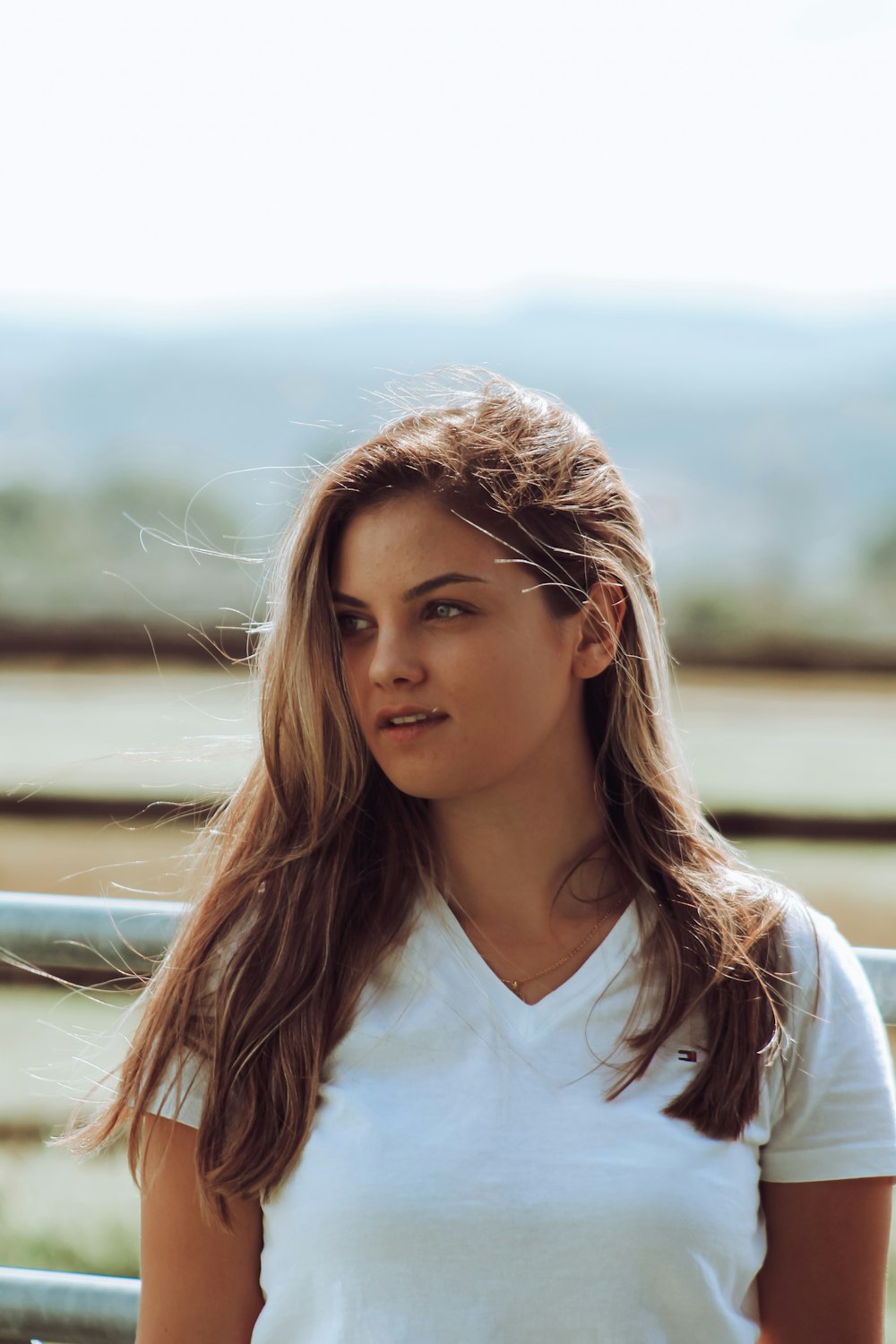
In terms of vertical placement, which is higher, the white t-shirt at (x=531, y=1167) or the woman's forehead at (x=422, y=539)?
the woman's forehead at (x=422, y=539)

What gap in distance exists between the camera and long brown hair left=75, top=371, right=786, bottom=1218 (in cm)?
97

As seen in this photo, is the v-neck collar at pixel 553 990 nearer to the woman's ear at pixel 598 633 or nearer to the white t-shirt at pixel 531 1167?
the white t-shirt at pixel 531 1167

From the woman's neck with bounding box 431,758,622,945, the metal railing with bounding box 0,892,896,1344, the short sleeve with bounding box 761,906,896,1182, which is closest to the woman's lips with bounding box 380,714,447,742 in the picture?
the woman's neck with bounding box 431,758,622,945

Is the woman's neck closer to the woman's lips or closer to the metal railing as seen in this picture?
the woman's lips

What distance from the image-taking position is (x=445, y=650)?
38.9 inches

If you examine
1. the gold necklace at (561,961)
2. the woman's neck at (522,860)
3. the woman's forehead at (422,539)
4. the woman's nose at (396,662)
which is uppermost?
the woman's forehead at (422,539)

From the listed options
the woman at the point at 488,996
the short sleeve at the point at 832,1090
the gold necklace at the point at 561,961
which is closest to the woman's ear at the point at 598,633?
the woman at the point at 488,996

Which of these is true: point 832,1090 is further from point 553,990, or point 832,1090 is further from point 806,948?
point 553,990

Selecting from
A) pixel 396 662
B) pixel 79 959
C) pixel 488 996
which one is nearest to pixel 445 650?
pixel 396 662

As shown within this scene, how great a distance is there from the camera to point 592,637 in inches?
43.1

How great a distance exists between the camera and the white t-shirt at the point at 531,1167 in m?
0.88

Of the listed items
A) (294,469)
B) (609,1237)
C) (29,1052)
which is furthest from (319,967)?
(29,1052)

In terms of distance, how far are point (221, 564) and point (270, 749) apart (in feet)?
3.67

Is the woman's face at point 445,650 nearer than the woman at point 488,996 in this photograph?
No
